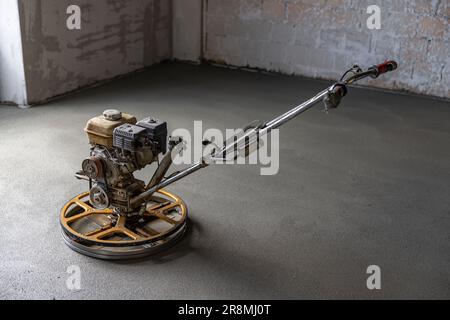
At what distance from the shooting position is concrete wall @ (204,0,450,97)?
5.14 m

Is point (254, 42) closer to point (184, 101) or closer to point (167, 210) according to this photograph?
point (184, 101)

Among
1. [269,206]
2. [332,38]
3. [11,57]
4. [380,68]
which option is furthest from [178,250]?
[332,38]

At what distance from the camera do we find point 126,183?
267 centimetres

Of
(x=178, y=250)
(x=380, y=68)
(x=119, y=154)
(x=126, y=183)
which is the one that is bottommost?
(x=178, y=250)

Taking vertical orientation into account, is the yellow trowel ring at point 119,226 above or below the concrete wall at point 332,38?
below

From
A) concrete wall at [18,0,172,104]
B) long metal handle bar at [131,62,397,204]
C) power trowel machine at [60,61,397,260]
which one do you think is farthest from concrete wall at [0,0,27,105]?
long metal handle bar at [131,62,397,204]

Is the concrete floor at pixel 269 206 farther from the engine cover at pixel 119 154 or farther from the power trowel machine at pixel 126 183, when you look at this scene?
the engine cover at pixel 119 154

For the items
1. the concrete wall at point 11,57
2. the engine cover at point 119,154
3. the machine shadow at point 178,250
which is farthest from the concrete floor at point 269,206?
the engine cover at point 119,154

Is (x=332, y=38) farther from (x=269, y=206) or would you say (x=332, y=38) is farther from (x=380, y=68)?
(x=380, y=68)

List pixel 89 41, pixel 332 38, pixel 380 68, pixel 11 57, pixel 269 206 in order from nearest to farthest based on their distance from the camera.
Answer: pixel 380 68 < pixel 269 206 < pixel 11 57 < pixel 89 41 < pixel 332 38

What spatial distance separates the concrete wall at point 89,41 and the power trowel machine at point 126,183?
219 cm

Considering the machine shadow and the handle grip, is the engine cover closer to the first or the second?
the machine shadow

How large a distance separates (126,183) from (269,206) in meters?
0.87

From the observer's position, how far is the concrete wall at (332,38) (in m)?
5.14
